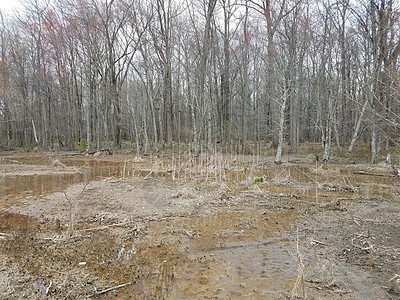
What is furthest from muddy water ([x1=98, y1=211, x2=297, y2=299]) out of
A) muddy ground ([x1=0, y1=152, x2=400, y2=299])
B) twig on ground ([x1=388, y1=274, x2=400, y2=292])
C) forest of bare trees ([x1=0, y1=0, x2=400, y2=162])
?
forest of bare trees ([x1=0, y1=0, x2=400, y2=162])

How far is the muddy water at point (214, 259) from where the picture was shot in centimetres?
330

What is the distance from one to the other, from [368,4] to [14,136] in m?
34.5

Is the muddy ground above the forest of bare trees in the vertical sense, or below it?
below

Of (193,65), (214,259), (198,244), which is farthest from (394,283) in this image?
(193,65)

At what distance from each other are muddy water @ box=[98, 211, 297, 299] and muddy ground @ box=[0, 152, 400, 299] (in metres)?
0.02

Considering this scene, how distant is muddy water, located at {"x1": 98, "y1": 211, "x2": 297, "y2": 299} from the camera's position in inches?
130

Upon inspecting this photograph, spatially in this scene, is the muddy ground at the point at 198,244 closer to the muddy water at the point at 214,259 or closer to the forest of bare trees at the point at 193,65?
the muddy water at the point at 214,259

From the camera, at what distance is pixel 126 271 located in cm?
372

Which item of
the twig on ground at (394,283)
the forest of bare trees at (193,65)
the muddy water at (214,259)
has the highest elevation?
the forest of bare trees at (193,65)

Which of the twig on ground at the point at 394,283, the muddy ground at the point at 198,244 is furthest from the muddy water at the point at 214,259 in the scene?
the twig on ground at the point at 394,283

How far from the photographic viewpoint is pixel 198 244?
4.70 m

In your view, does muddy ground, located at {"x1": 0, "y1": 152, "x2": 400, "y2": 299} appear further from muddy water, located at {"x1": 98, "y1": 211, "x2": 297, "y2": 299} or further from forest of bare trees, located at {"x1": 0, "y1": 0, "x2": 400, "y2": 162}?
forest of bare trees, located at {"x1": 0, "y1": 0, "x2": 400, "y2": 162}

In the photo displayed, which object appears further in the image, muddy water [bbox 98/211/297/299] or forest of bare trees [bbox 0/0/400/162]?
forest of bare trees [bbox 0/0/400/162]

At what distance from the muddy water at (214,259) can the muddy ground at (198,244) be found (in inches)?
0.6
